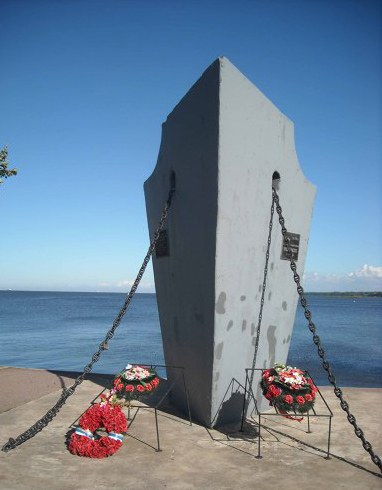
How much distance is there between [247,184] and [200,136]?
3.19ft

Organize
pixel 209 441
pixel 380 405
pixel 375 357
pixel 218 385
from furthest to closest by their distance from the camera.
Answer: pixel 375 357
pixel 380 405
pixel 218 385
pixel 209 441

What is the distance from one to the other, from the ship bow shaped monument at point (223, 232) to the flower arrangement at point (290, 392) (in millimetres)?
929

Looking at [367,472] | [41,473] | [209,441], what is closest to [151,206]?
[209,441]

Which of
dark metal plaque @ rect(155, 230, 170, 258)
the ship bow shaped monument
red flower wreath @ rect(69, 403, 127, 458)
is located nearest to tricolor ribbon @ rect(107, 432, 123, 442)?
red flower wreath @ rect(69, 403, 127, 458)

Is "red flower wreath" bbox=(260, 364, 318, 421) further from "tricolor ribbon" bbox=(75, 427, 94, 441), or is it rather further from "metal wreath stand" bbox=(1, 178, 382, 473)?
"tricolor ribbon" bbox=(75, 427, 94, 441)

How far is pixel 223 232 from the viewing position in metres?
5.83

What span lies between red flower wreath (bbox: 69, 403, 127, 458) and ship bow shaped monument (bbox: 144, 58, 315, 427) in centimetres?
141

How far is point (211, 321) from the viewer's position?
19.3 ft

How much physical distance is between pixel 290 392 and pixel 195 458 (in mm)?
1405

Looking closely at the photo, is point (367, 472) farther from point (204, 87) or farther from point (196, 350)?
point (204, 87)

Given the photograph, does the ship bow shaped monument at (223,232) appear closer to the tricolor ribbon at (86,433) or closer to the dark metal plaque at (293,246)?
the dark metal plaque at (293,246)

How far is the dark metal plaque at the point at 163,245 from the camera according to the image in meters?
7.22

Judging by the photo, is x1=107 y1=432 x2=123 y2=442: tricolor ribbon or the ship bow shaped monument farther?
the ship bow shaped monument

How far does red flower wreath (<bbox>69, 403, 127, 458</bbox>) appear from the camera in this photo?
5121 millimetres
